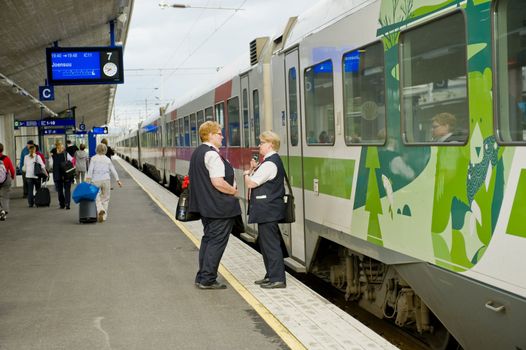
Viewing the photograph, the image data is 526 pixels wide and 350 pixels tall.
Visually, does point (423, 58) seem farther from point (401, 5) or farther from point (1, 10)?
point (1, 10)

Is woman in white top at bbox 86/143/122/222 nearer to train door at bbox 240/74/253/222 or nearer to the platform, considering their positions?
the platform

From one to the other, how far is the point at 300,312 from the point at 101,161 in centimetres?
836

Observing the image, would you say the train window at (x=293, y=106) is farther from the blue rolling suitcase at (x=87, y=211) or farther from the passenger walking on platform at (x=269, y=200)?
the blue rolling suitcase at (x=87, y=211)

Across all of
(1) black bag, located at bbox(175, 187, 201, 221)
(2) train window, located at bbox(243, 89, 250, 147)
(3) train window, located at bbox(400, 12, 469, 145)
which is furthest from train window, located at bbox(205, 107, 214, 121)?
(3) train window, located at bbox(400, 12, 469, 145)

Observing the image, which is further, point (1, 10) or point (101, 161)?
point (1, 10)

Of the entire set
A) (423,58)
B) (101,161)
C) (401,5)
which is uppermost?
(401,5)

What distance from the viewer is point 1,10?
49.2 ft

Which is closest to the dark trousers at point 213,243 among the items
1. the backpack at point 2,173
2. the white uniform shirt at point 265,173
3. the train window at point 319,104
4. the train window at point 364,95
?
the white uniform shirt at point 265,173

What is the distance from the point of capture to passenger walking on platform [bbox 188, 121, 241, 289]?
6672 mm

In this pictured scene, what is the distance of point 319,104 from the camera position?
6.84 metres

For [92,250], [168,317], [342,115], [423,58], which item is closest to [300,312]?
[168,317]

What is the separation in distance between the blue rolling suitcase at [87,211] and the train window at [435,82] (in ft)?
32.1

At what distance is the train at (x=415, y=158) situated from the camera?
3783mm

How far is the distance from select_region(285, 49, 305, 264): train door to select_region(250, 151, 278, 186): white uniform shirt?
0.98 meters
